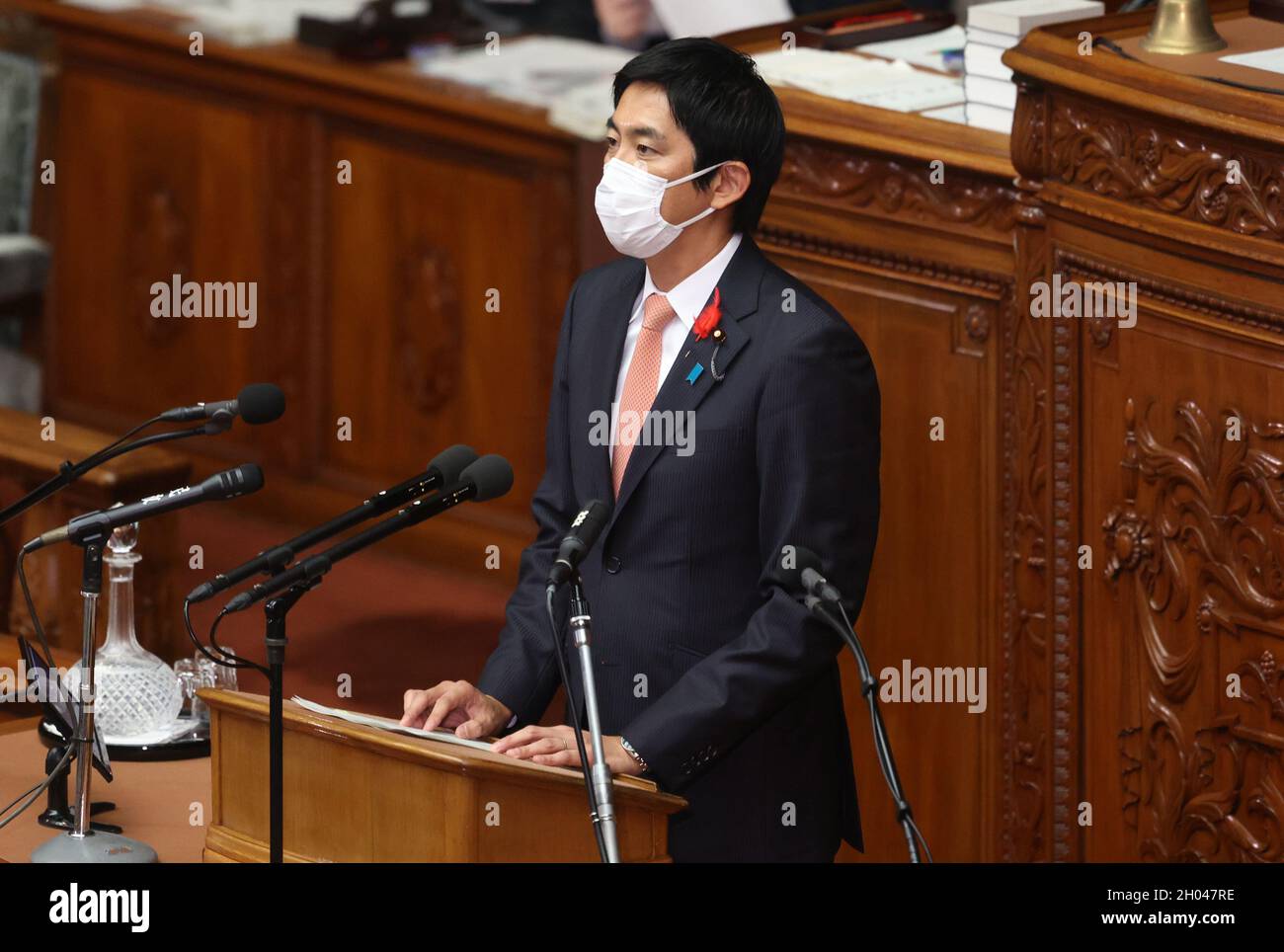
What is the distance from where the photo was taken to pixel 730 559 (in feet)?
10.3

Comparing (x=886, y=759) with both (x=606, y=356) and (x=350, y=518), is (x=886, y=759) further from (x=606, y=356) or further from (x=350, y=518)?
(x=606, y=356)

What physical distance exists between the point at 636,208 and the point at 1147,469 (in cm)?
109

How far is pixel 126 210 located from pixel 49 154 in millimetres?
496

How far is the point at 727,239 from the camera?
3236mm

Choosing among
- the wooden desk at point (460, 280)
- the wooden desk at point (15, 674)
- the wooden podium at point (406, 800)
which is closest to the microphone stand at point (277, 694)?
the wooden podium at point (406, 800)

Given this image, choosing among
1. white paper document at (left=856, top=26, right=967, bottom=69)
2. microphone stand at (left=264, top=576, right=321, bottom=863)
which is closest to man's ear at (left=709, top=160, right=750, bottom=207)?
microphone stand at (left=264, top=576, right=321, bottom=863)

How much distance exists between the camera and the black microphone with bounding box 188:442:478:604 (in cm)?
262

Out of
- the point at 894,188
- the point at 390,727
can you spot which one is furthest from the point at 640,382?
the point at 894,188

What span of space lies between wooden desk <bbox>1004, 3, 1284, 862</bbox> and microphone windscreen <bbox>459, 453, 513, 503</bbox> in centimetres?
128

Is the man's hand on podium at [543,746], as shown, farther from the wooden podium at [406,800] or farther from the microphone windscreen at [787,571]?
the microphone windscreen at [787,571]

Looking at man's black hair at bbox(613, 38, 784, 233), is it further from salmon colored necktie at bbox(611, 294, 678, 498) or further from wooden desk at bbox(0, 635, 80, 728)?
wooden desk at bbox(0, 635, 80, 728)

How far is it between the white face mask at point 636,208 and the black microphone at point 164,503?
634 mm
